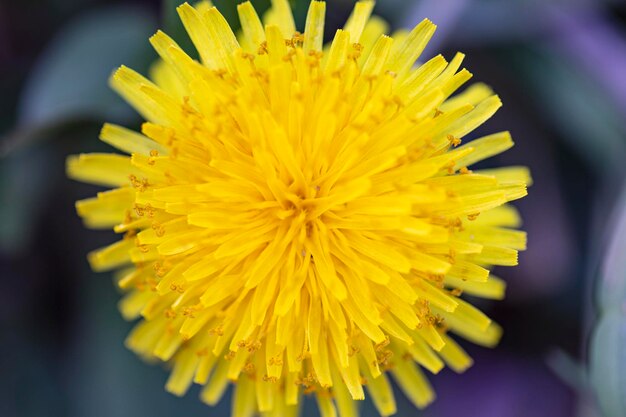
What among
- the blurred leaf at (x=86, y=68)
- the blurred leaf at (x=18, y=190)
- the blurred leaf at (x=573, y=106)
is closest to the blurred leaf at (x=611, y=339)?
the blurred leaf at (x=573, y=106)

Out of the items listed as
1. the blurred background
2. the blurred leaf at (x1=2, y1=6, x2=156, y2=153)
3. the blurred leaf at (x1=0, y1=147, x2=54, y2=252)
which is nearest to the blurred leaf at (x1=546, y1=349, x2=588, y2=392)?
the blurred background

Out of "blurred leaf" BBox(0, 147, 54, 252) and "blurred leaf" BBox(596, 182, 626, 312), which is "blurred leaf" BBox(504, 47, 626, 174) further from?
"blurred leaf" BBox(0, 147, 54, 252)

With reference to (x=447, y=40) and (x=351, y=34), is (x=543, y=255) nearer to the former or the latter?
(x=447, y=40)

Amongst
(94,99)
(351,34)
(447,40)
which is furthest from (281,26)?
(447,40)

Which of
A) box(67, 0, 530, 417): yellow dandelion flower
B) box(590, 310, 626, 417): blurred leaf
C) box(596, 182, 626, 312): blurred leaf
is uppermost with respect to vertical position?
box(67, 0, 530, 417): yellow dandelion flower

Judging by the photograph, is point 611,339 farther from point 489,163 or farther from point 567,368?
point 489,163

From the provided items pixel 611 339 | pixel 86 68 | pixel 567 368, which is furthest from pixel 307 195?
pixel 567 368
